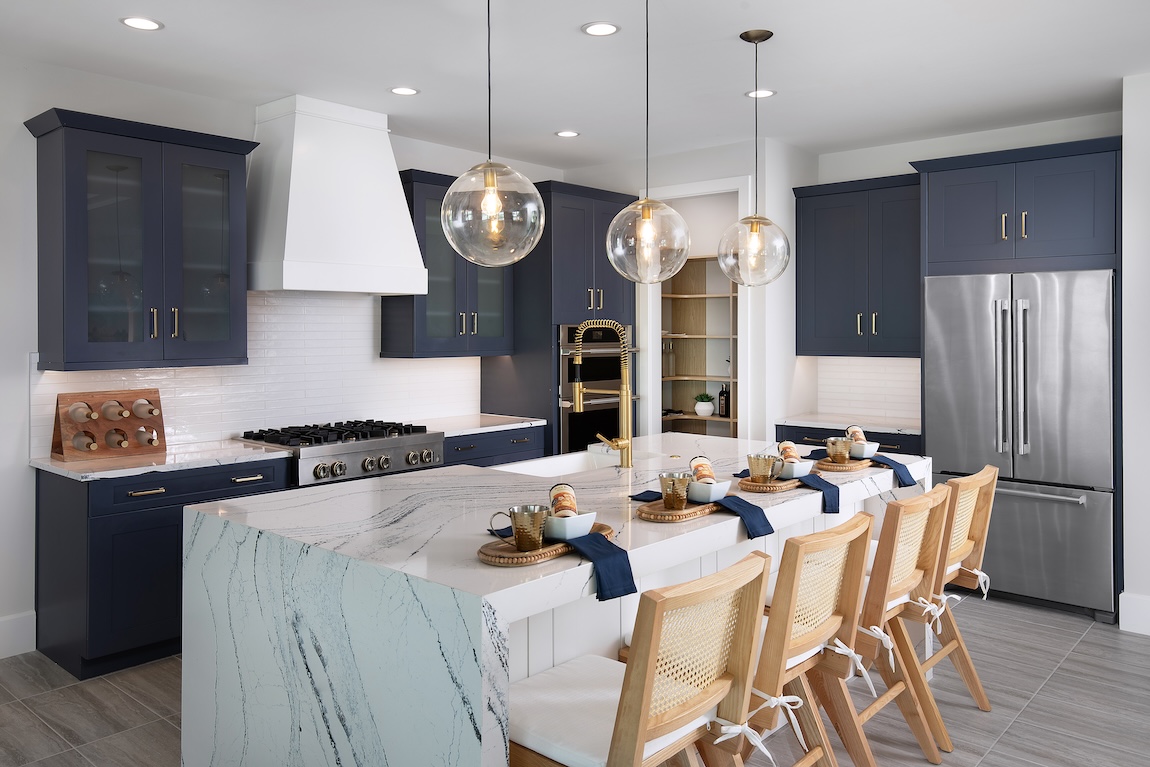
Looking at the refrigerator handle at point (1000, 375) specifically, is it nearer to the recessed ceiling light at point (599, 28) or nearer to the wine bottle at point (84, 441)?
the recessed ceiling light at point (599, 28)

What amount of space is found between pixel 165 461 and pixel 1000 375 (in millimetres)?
4432

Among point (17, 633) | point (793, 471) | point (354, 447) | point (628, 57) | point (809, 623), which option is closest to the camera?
point (809, 623)

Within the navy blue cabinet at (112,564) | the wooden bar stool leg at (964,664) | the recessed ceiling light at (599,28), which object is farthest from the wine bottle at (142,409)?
the wooden bar stool leg at (964,664)

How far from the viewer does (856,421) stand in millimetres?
5863

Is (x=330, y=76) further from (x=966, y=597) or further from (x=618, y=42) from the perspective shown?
(x=966, y=597)

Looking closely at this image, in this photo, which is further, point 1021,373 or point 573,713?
point 1021,373

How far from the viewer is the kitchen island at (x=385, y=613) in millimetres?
1955

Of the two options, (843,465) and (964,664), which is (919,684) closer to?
(964,664)

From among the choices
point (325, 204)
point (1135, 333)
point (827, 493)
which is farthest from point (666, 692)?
point (1135, 333)

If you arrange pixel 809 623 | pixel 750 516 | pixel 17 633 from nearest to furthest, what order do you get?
pixel 809 623 < pixel 750 516 < pixel 17 633

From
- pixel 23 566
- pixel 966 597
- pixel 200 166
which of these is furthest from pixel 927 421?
pixel 23 566

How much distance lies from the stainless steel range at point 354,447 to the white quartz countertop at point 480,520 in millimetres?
1240

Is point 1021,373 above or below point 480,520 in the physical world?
above

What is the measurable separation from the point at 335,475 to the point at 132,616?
3.72 ft
